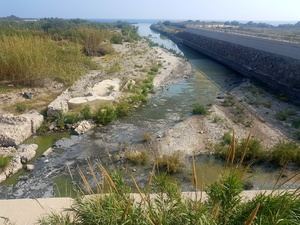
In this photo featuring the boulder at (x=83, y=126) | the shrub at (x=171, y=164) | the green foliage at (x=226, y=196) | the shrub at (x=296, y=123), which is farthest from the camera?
the shrub at (x=296, y=123)

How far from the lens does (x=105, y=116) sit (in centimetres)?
1478

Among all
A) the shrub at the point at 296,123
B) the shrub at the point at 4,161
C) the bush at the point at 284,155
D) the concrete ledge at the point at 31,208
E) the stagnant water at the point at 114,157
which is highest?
the concrete ledge at the point at 31,208

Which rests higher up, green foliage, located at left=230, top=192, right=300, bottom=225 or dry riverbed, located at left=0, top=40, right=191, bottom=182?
green foliage, located at left=230, top=192, right=300, bottom=225

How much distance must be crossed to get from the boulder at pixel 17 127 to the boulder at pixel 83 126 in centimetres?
152

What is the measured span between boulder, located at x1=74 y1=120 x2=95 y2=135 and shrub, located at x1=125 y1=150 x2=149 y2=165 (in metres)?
2.98

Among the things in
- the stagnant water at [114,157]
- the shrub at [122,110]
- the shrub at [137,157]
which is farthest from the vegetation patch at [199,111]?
the shrub at [137,157]

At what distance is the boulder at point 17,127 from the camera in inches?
472

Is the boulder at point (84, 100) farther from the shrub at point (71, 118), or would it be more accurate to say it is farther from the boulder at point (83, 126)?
the boulder at point (83, 126)

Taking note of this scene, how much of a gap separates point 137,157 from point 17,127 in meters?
4.59

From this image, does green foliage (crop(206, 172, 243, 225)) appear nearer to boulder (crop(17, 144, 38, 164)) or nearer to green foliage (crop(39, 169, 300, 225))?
green foliage (crop(39, 169, 300, 225))

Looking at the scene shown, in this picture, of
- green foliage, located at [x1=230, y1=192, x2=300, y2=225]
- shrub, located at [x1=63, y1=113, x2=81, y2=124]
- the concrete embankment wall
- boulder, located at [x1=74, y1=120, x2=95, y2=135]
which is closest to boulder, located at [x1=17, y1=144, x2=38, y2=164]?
boulder, located at [x1=74, y1=120, x2=95, y2=135]

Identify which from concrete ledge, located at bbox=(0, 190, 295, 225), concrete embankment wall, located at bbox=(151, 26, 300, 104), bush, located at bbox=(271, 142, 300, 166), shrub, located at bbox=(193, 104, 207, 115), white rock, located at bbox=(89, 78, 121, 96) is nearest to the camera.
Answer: concrete ledge, located at bbox=(0, 190, 295, 225)

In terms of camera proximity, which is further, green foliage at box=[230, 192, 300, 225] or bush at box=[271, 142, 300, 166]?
bush at box=[271, 142, 300, 166]

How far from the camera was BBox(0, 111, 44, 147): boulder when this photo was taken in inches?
472
